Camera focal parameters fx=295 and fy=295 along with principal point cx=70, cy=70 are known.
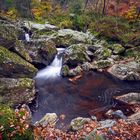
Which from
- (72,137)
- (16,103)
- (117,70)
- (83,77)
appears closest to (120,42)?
(117,70)

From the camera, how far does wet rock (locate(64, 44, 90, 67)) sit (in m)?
21.5

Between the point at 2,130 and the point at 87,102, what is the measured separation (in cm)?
959

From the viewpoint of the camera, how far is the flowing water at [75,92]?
46.1 ft

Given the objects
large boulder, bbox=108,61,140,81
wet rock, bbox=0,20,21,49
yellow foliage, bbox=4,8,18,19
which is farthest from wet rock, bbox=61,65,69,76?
yellow foliage, bbox=4,8,18,19

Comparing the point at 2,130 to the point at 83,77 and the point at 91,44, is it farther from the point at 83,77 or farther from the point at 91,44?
the point at 91,44

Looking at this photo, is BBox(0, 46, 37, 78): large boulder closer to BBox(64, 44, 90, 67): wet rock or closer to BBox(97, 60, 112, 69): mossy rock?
BBox(64, 44, 90, 67): wet rock

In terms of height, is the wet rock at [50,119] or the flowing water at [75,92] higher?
the wet rock at [50,119]

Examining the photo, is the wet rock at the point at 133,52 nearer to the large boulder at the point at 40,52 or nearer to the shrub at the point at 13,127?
the large boulder at the point at 40,52

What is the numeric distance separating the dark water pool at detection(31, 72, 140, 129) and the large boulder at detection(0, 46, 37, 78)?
1.18m

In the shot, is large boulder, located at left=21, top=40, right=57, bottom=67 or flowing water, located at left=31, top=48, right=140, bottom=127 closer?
flowing water, located at left=31, top=48, right=140, bottom=127

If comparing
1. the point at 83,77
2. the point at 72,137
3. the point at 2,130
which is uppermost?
the point at 2,130

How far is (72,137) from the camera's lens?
31.4 ft

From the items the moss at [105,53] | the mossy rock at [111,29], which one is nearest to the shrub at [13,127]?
the moss at [105,53]

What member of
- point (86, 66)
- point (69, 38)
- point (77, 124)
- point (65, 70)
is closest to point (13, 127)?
point (77, 124)
